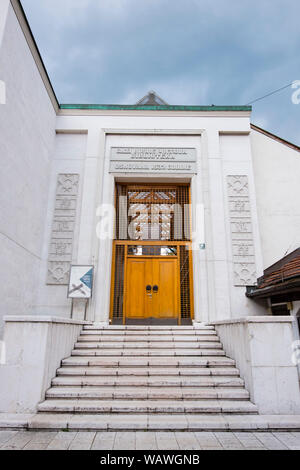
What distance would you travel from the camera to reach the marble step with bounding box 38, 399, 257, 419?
11.5 ft

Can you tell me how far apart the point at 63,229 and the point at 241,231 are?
526 cm

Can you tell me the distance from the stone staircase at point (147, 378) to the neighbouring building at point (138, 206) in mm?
1206

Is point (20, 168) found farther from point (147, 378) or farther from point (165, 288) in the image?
point (147, 378)

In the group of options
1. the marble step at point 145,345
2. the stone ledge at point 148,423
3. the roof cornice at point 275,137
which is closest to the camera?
the stone ledge at point 148,423

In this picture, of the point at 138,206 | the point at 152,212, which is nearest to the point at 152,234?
the point at 152,212

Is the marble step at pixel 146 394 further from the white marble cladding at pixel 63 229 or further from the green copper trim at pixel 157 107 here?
the green copper trim at pixel 157 107

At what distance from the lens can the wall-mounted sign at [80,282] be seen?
23.0 ft

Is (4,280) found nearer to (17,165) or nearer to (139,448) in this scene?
(17,165)

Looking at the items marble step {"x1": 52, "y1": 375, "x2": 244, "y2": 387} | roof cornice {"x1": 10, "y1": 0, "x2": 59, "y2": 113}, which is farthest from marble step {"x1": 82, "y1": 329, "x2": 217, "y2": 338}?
roof cornice {"x1": 10, "y1": 0, "x2": 59, "y2": 113}

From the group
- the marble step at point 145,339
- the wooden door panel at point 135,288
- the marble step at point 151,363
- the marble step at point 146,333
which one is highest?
the wooden door panel at point 135,288

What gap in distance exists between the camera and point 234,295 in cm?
737

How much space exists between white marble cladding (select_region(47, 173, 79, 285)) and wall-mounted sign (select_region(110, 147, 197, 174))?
144 centimetres

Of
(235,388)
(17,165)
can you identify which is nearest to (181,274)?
(235,388)

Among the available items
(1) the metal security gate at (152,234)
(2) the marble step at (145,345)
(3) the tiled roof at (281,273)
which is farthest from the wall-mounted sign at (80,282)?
(3) the tiled roof at (281,273)
